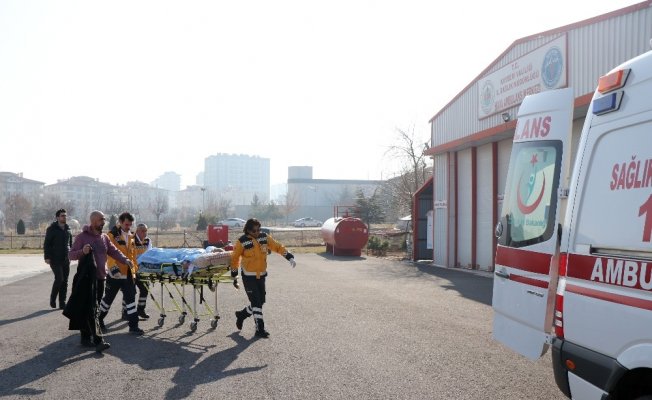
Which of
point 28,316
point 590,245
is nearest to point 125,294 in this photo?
point 28,316

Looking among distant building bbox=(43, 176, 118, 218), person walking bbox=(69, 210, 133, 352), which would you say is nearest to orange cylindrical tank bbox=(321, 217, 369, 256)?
person walking bbox=(69, 210, 133, 352)

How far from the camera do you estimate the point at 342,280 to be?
686 inches

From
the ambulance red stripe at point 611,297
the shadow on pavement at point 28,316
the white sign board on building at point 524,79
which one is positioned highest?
the white sign board on building at point 524,79

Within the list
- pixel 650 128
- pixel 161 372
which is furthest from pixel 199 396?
pixel 650 128

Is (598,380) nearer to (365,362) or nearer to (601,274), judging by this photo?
(601,274)

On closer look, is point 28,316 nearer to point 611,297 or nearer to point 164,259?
point 164,259

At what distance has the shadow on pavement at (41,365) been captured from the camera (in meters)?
6.12

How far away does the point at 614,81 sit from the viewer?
4.03 meters

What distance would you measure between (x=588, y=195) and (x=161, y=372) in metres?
5.12

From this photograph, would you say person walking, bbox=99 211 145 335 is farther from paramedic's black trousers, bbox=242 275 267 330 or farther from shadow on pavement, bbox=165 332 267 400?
shadow on pavement, bbox=165 332 267 400

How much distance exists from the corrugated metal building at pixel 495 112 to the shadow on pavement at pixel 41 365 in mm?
11205

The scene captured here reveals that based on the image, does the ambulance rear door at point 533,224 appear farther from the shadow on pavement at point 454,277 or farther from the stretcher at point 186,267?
the shadow on pavement at point 454,277

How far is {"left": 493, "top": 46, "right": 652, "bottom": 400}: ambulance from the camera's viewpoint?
3.52 m

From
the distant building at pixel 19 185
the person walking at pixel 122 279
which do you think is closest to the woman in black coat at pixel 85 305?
the person walking at pixel 122 279
